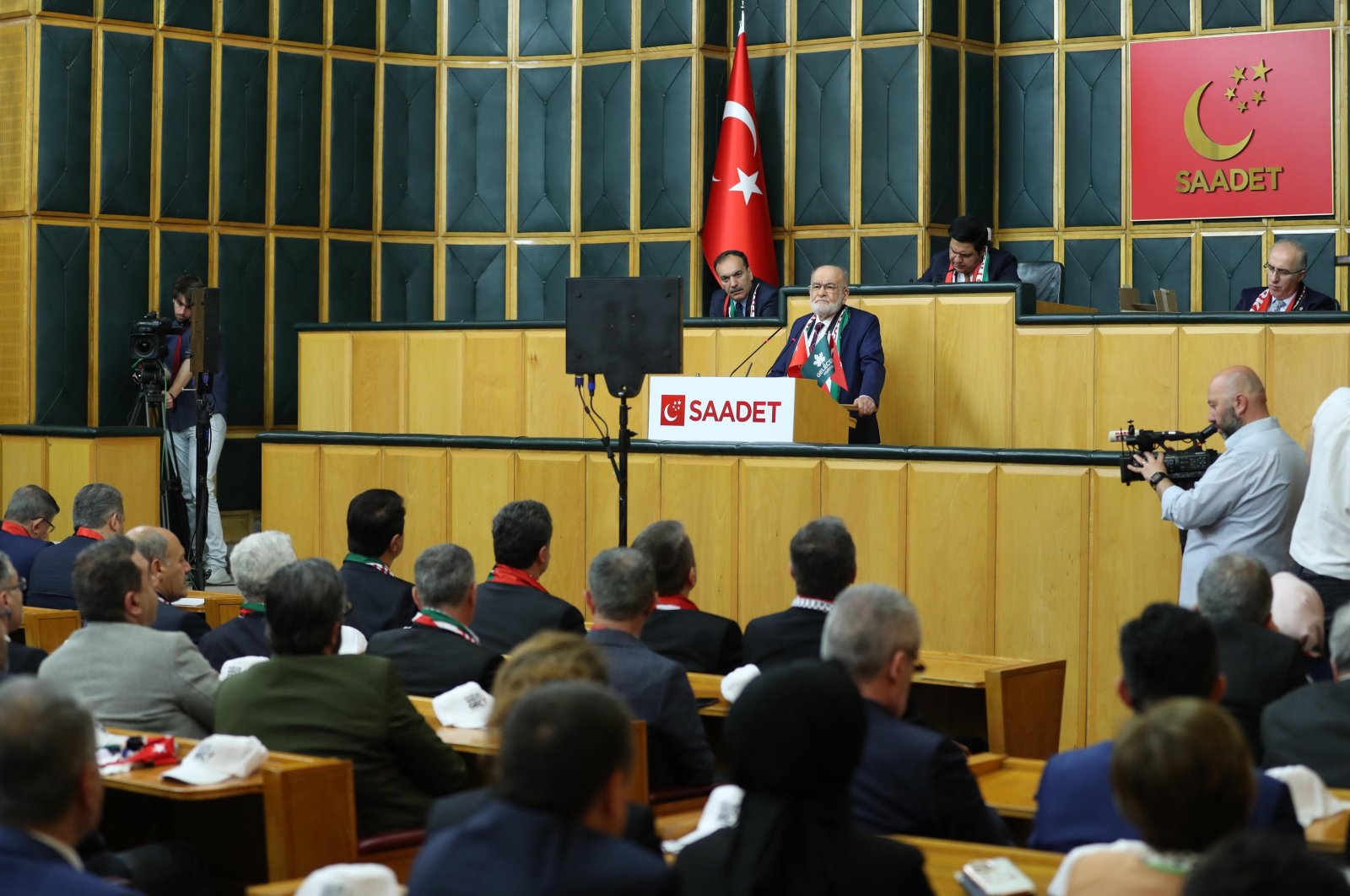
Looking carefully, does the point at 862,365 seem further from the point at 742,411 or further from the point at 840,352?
the point at 742,411

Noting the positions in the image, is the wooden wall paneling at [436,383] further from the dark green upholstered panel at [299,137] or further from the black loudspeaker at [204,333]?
the dark green upholstered panel at [299,137]

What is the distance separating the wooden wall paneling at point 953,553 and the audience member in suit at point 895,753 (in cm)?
343

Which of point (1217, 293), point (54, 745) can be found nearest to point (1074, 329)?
point (1217, 293)

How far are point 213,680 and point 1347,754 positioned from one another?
2.57 metres

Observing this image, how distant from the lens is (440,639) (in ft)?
14.7

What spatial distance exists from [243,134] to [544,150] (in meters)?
2.07

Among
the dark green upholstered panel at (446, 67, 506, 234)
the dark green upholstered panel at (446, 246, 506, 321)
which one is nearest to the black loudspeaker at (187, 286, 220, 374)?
the dark green upholstered panel at (446, 246, 506, 321)

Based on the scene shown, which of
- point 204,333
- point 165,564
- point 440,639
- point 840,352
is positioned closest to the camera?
point 440,639

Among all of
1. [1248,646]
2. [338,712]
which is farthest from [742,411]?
[338,712]

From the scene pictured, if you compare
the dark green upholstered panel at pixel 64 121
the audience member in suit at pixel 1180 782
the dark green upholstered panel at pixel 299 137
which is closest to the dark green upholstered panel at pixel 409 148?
the dark green upholstered panel at pixel 299 137

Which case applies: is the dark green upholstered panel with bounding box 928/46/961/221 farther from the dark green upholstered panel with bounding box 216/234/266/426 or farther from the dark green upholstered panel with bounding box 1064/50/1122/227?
the dark green upholstered panel with bounding box 216/234/266/426

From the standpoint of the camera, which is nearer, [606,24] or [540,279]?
[606,24]

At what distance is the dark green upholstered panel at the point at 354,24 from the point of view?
12.1 metres

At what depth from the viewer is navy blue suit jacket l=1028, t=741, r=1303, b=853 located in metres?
2.91
